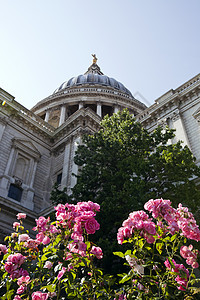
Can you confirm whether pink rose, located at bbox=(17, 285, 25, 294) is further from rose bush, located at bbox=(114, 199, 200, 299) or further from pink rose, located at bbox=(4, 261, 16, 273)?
rose bush, located at bbox=(114, 199, 200, 299)

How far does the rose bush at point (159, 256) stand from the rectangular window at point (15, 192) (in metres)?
14.1

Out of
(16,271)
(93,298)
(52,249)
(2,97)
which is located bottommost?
(93,298)

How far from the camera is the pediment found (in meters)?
19.3

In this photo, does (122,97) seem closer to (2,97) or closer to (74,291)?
(2,97)

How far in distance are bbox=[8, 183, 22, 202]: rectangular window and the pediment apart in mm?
3215

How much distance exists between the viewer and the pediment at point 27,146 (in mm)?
19312

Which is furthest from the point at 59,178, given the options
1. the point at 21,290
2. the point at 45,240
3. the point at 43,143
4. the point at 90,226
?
the point at 90,226

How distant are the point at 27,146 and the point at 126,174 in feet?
37.4

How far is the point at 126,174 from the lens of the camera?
1098 centimetres

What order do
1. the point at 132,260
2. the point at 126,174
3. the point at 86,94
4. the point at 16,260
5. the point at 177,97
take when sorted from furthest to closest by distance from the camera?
the point at 86,94 → the point at 177,97 → the point at 126,174 → the point at 16,260 → the point at 132,260

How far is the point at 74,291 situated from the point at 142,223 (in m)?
1.43

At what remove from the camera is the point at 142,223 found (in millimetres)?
4121

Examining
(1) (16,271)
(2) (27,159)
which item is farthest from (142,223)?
(2) (27,159)

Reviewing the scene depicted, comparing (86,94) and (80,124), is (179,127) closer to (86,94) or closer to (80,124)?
(80,124)
